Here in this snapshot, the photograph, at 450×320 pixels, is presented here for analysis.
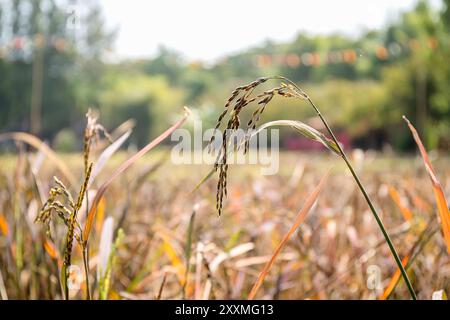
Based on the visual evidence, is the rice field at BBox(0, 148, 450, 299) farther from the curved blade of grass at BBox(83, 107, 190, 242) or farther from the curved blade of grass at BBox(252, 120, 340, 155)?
the curved blade of grass at BBox(252, 120, 340, 155)

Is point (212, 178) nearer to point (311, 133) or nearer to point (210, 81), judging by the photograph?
point (311, 133)

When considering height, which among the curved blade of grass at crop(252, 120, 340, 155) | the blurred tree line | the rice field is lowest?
the rice field

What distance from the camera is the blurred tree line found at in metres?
13.7

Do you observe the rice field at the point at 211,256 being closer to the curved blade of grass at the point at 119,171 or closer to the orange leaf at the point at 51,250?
the orange leaf at the point at 51,250

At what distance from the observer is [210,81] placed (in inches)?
1549

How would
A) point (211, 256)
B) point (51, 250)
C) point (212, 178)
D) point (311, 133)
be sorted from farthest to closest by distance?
point (212, 178) → point (211, 256) → point (51, 250) → point (311, 133)

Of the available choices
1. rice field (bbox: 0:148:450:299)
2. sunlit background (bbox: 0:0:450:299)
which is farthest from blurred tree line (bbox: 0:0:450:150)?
rice field (bbox: 0:148:450:299)

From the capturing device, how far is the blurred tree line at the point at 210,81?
45.0 feet

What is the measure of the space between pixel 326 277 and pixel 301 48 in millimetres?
39325

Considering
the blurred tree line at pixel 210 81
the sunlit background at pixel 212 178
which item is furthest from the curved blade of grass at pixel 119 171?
the blurred tree line at pixel 210 81

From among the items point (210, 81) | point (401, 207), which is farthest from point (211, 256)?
point (210, 81)

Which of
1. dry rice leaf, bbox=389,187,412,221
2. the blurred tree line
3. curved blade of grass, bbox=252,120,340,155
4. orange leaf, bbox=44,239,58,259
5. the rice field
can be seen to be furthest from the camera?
the blurred tree line

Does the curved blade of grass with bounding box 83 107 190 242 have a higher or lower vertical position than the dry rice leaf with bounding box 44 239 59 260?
higher

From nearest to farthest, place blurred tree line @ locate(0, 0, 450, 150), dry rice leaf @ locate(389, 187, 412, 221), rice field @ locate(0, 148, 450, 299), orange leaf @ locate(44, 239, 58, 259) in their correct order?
orange leaf @ locate(44, 239, 58, 259)
rice field @ locate(0, 148, 450, 299)
dry rice leaf @ locate(389, 187, 412, 221)
blurred tree line @ locate(0, 0, 450, 150)
